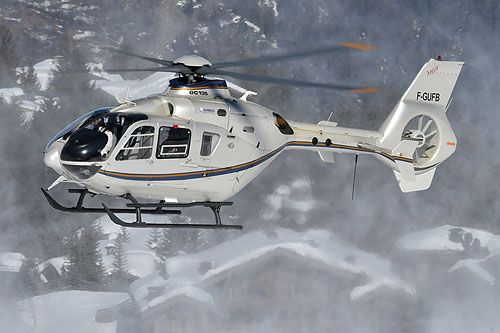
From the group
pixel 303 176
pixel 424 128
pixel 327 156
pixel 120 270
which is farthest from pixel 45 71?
pixel 327 156

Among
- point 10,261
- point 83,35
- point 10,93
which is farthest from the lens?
point 83,35

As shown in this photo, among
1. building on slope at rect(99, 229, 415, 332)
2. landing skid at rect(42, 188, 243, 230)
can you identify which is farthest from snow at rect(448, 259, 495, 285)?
landing skid at rect(42, 188, 243, 230)

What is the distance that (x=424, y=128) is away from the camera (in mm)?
17031

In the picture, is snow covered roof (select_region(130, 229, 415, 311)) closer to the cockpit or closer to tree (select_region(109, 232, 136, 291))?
tree (select_region(109, 232, 136, 291))

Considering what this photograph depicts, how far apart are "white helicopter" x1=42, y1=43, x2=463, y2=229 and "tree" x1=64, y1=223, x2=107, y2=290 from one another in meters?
24.4

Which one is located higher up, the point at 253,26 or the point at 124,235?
the point at 124,235

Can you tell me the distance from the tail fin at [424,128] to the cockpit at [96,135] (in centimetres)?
497

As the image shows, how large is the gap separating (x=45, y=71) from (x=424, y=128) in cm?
4121

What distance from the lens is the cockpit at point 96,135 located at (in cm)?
1330

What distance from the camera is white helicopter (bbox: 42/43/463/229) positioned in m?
13.4

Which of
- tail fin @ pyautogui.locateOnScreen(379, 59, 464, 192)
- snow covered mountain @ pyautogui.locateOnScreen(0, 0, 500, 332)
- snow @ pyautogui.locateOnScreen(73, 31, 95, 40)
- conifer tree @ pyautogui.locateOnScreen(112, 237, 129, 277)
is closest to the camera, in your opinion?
tail fin @ pyautogui.locateOnScreen(379, 59, 464, 192)

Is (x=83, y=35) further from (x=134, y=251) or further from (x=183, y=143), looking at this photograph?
(x=183, y=143)

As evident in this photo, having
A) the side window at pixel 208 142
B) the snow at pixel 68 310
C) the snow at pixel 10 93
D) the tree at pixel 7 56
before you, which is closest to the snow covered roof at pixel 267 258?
the snow at pixel 68 310

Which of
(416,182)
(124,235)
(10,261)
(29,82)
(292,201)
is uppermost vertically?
(416,182)
